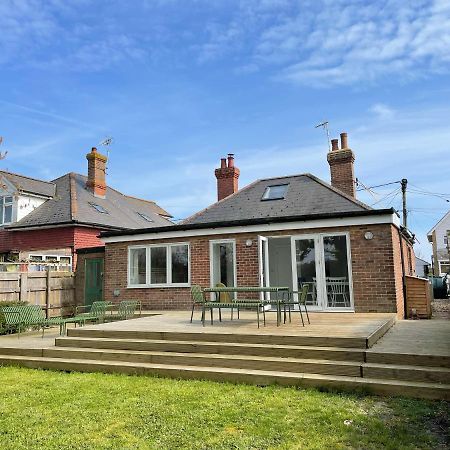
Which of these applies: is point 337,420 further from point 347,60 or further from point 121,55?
point 121,55

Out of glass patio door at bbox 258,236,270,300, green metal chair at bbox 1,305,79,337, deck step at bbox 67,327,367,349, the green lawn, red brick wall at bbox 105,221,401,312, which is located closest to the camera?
the green lawn

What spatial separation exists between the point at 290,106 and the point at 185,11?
4557 mm

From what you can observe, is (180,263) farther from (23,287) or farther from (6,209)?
(6,209)

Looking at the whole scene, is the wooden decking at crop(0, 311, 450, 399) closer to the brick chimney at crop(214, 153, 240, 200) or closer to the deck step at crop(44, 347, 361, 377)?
the deck step at crop(44, 347, 361, 377)

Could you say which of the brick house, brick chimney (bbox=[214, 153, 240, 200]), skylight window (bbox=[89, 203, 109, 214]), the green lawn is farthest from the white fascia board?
skylight window (bbox=[89, 203, 109, 214])

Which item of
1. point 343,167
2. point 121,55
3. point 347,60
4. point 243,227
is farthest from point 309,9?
point 343,167

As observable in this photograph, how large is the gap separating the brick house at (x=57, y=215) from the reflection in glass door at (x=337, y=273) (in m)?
11.8

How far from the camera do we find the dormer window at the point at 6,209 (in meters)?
20.7

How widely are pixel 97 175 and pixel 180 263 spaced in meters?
12.2

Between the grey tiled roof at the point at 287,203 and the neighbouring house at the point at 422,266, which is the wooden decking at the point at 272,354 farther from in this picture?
the neighbouring house at the point at 422,266

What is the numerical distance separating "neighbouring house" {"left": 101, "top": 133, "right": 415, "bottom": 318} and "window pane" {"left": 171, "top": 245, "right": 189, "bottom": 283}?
0.03m

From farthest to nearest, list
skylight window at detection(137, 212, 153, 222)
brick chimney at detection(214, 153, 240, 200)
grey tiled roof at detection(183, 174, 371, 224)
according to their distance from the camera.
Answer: skylight window at detection(137, 212, 153, 222) → brick chimney at detection(214, 153, 240, 200) → grey tiled roof at detection(183, 174, 371, 224)

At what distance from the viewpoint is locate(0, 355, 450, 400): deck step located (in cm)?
498

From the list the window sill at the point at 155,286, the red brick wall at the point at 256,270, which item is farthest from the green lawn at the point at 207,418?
the window sill at the point at 155,286
